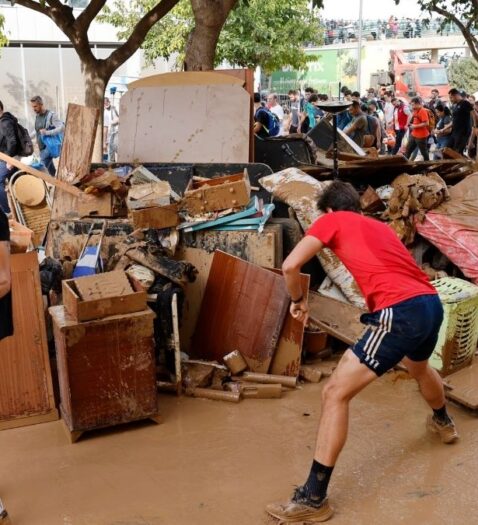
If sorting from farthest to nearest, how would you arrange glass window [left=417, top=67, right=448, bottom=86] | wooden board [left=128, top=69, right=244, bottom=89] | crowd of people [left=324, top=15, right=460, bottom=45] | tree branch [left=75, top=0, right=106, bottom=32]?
crowd of people [left=324, top=15, right=460, bottom=45]
glass window [left=417, top=67, right=448, bottom=86]
tree branch [left=75, top=0, right=106, bottom=32]
wooden board [left=128, top=69, right=244, bottom=89]

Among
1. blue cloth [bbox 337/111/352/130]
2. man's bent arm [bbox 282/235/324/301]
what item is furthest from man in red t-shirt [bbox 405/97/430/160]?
man's bent arm [bbox 282/235/324/301]

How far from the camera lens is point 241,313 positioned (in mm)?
5133

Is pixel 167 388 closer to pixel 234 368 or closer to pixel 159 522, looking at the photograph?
pixel 234 368

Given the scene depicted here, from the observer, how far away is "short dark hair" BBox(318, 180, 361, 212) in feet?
11.4

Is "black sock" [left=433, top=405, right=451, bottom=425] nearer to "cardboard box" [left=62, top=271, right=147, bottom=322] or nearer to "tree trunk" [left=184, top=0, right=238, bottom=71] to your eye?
"cardboard box" [left=62, top=271, right=147, bottom=322]

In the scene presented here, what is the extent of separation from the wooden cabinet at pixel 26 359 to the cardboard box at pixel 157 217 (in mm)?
1097

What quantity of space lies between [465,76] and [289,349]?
115ft

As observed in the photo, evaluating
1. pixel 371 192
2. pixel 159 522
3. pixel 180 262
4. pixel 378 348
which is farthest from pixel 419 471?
pixel 371 192

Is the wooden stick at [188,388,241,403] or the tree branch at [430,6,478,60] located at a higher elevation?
the tree branch at [430,6,478,60]

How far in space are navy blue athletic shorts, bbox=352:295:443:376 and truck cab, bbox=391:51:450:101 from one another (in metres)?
24.3

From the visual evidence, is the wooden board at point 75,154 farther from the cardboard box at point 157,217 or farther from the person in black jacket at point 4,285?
the person in black jacket at point 4,285

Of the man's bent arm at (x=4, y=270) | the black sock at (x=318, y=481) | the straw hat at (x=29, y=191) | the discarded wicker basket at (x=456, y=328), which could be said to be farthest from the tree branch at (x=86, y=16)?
the black sock at (x=318, y=481)

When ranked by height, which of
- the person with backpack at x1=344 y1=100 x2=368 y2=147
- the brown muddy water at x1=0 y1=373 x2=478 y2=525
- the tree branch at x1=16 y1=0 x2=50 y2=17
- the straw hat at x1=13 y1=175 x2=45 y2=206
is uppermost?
the tree branch at x1=16 y1=0 x2=50 y2=17

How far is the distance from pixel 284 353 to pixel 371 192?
2.13m
